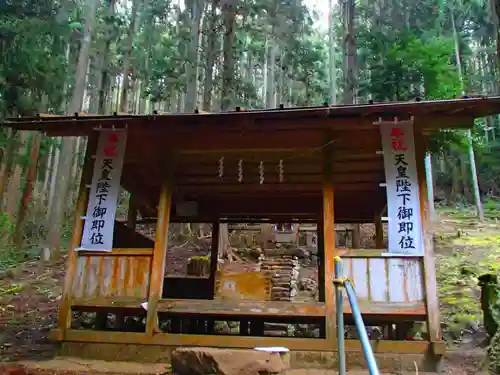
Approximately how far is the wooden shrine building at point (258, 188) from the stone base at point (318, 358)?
0.10ft

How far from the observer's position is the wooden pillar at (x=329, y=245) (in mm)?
5414

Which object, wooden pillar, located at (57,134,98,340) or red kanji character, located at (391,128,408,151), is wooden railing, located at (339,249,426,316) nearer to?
red kanji character, located at (391,128,408,151)

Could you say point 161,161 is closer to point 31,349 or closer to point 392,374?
point 31,349

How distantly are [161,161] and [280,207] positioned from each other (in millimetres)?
3471

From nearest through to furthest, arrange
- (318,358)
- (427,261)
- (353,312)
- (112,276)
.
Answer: (353,312), (318,358), (427,261), (112,276)

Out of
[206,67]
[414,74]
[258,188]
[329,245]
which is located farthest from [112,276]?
[206,67]

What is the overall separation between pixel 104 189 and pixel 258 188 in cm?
261

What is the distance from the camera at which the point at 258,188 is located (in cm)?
734

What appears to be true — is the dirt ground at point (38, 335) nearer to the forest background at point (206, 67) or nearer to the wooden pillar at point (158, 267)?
the wooden pillar at point (158, 267)

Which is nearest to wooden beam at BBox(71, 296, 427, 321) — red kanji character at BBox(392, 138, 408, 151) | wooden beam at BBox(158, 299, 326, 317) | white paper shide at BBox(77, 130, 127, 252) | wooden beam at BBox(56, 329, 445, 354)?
wooden beam at BBox(158, 299, 326, 317)

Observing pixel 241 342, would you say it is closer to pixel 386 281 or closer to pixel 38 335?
pixel 386 281

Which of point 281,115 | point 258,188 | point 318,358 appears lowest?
point 318,358

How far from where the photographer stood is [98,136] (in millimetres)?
6430

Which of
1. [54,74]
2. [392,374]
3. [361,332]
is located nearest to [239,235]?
[54,74]
